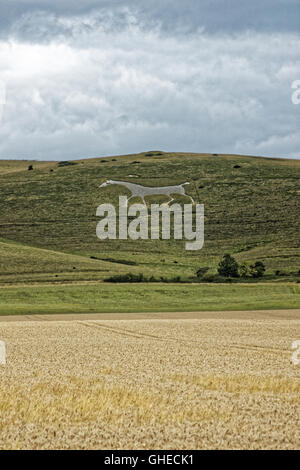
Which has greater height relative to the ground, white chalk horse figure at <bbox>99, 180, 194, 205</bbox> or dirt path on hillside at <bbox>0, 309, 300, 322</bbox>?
white chalk horse figure at <bbox>99, 180, 194, 205</bbox>

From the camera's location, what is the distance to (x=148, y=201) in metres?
112

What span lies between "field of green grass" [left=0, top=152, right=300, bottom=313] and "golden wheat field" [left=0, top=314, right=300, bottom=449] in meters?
29.6

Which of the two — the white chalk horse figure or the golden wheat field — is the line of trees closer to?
the white chalk horse figure

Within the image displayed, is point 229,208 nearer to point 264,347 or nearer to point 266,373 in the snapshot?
point 264,347

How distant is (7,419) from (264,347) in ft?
54.4

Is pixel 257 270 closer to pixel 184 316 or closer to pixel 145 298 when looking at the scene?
pixel 145 298

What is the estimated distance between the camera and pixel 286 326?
122ft

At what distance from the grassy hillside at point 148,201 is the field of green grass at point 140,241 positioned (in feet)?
0.62

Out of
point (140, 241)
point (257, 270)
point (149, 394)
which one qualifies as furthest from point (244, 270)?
point (149, 394)

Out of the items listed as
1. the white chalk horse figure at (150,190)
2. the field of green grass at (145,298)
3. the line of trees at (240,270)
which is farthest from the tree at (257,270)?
the white chalk horse figure at (150,190)

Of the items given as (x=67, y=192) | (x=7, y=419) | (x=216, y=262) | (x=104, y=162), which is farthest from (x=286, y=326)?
(x=104, y=162)

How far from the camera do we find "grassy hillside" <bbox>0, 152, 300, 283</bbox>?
8488cm

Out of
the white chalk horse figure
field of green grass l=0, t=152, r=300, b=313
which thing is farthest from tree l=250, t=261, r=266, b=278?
the white chalk horse figure

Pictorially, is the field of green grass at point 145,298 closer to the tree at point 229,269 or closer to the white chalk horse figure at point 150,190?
the tree at point 229,269
